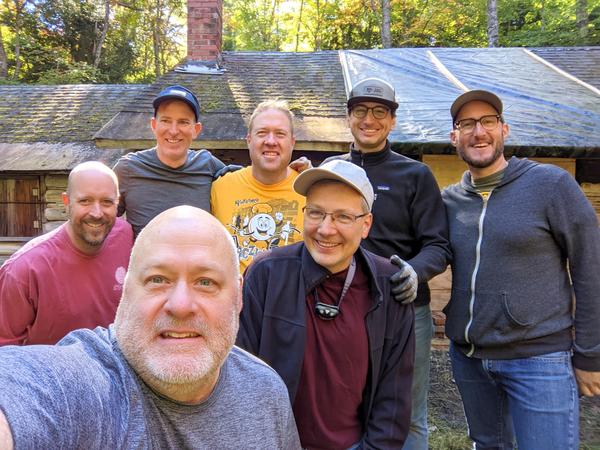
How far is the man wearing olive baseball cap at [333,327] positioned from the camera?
67.6 inches

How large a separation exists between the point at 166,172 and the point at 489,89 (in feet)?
14.6

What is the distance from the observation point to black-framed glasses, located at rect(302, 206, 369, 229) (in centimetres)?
177

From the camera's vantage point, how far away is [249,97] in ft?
19.4

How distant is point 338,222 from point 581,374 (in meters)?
1.53

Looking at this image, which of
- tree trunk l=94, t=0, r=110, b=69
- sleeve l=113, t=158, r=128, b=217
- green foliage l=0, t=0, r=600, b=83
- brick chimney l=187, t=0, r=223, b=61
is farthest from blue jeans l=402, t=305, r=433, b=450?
tree trunk l=94, t=0, r=110, b=69

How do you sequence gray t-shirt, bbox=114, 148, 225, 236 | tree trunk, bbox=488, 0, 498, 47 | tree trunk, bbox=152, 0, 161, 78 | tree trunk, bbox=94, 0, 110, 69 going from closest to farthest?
gray t-shirt, bbox=114, 148, 225, 236 → tree trunk, bbox=488, 0, 498, 47 → tree trunk, bbox=94, 0, 110, 69 → tree trunk, bbox=152, 0, 161, 78

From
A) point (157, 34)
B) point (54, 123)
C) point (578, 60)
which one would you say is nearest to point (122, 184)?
point (578, 60)

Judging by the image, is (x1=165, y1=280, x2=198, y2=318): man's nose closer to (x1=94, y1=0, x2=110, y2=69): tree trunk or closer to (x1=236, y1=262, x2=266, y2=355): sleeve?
(x1=236, y1=262, x2=266, y2=355): sleeve

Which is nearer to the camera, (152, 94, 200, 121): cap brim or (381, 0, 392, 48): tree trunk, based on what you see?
(152, 94, 200, 121): cap brim

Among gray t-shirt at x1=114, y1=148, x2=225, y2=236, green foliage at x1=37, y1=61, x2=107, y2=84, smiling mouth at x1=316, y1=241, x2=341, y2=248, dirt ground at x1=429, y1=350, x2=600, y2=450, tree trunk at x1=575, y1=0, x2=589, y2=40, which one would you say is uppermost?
tree trunk at x1=575, y1=0, x2=589, y2=40

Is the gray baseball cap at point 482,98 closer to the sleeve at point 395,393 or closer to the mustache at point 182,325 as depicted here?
the sleeve at point 395,393

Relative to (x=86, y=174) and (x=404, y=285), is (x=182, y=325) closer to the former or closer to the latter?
(x=404, y=285)

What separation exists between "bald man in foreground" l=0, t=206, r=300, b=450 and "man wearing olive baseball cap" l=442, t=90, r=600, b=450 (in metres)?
1.34

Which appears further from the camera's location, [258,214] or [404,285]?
[258,214]
